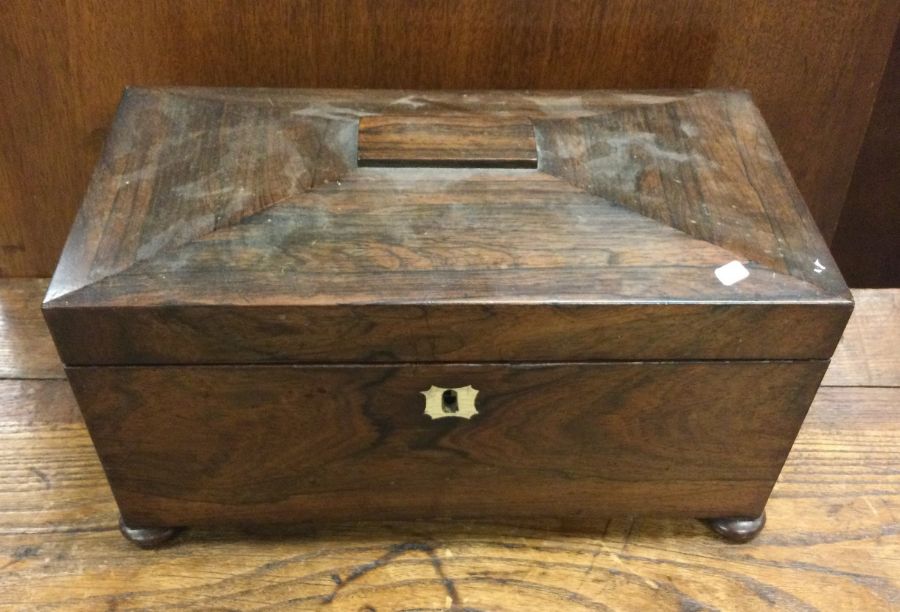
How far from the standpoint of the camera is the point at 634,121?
3.03 ft

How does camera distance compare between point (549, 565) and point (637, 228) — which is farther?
point (549, 565)

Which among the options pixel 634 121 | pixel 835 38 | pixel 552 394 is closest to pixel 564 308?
pixel 552 394

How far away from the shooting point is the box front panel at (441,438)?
79 centimetres

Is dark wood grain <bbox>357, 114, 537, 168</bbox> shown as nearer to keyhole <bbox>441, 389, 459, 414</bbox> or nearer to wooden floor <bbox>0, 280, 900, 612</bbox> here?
keyhole <bbox>441, 389, 459, 414</bbox>

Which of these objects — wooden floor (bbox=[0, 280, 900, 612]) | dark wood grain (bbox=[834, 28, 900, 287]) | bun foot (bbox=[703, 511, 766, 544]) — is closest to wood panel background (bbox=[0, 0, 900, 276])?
dark wood grain (bbox=[834, 28, 900, 287])

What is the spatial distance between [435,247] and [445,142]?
0.44 ft

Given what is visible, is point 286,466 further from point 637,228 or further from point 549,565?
point 637,228

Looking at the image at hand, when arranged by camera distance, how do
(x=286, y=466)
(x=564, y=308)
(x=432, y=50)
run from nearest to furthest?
(x=564, y=308) < (x=286, y=466) < (x=432, y=50)

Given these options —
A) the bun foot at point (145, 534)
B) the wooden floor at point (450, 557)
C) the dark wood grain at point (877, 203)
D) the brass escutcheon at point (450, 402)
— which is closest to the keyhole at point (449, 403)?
the brass escutcheon at point (450, 402)

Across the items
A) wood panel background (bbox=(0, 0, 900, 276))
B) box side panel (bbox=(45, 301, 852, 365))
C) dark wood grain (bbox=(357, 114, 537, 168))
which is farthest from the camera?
wood panel background (bbox=(0, 0, 900, 276))

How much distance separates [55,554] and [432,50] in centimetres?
61

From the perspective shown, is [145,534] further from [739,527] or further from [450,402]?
[739,527]

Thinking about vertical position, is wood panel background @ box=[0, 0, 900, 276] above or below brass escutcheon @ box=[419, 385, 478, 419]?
above

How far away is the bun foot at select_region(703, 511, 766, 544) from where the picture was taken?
924mm
